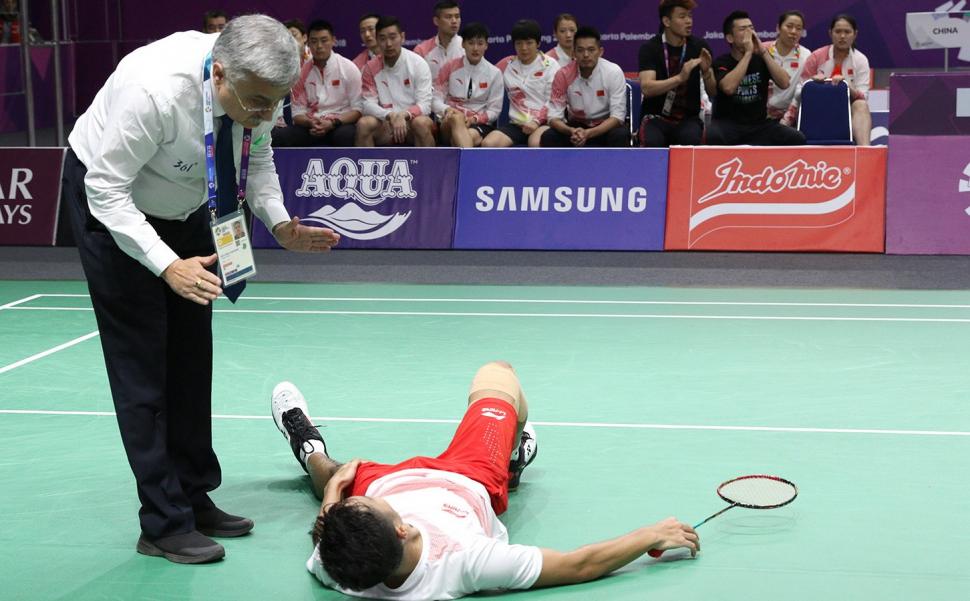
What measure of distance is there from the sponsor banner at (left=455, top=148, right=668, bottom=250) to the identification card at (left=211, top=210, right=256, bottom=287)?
677 centimetres

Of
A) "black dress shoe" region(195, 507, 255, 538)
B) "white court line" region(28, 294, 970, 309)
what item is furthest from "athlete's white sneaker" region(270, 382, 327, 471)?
"white court line" region(28, 294, 970, 309)

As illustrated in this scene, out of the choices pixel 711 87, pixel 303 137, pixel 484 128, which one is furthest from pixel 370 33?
pixel 711 87

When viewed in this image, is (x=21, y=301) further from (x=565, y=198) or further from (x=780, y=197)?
(x=780, y=197)

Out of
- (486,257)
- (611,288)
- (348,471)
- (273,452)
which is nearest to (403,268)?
(486,257)

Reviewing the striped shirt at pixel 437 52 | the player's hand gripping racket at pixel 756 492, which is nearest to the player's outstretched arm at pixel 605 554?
the player's hand gripping racket at pixel 756 492

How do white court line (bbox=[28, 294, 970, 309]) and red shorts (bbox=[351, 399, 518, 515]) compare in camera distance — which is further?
white court line (bbox=[28, 294, 970, 309])

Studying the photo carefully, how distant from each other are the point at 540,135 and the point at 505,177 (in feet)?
3.39

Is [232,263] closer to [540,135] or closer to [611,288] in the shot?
[611,288]

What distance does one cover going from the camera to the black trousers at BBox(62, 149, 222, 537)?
421cm

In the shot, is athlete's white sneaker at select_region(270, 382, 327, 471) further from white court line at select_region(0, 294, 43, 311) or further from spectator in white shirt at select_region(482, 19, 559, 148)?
spectator in white shirt at select_region(482, 19, 559, 148)

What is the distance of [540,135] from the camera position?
11.8m

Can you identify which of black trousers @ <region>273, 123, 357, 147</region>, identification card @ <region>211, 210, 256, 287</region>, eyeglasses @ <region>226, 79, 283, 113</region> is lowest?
identification card @ <region>211, 210, 256, 287</region>

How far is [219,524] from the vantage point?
469 cm

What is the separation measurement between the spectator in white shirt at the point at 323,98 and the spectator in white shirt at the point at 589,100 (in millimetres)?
1984
